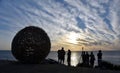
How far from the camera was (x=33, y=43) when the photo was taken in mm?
26906

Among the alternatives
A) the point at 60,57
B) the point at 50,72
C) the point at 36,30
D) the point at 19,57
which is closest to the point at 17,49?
the point at 19,57

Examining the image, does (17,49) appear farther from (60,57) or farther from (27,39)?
(60,57)

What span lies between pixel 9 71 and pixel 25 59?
635 cm

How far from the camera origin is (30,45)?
2691 cm

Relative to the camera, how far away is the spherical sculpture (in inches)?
1061

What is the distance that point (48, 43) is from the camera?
2775cm

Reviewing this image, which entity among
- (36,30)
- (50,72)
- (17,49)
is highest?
(36,30)

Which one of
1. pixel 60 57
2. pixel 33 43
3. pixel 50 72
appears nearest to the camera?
pixel 50 72

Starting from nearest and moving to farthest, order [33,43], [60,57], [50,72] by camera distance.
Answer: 1. [50,72]
2. [33,43]
3. [60,57]

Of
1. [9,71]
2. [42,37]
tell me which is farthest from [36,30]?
[9,71]

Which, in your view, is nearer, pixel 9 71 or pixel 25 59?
pixel 9 71

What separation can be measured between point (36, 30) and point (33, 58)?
109 inches

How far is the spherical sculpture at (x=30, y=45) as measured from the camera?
2694 centimetres

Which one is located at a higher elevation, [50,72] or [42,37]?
[42,37]
